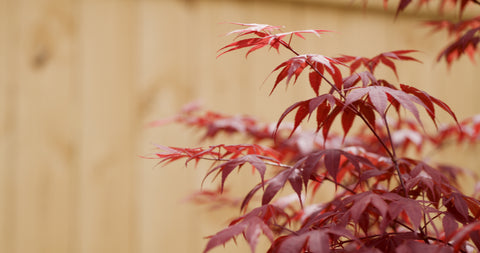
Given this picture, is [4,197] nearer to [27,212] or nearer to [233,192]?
[27,212]

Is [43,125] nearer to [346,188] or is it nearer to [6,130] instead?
[6,130]

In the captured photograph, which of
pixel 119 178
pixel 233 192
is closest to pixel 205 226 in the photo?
pixel 233 192

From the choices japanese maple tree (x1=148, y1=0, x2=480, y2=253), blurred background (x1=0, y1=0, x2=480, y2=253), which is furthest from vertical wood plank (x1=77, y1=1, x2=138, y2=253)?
japanese maple tree (x1=148, y1=0, x2=480, y2=253)

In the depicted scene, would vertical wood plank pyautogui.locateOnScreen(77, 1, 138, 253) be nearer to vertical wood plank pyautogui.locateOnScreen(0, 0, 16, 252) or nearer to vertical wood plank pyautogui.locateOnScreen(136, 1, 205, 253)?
vertical wood plank pyautogui.locateOnScreen(136, 1, 205, 253)

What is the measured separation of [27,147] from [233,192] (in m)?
0.71

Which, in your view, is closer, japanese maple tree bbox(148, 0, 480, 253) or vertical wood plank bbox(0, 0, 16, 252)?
japanese maple tree bbox(148, 0, 480, 253)

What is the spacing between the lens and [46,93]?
164cm

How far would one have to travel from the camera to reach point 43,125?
1637mm

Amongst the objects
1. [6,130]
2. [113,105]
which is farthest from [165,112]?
[6,130]

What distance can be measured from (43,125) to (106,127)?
0.65 feet

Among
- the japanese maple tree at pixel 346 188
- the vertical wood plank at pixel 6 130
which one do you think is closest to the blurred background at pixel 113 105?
the vertical wood plank at pixel 6 130

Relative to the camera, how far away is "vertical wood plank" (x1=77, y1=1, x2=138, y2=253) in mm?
1677

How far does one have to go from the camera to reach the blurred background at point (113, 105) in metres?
1.61

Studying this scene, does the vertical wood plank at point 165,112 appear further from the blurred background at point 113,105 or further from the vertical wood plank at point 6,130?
the vertical wood plank at point 6,130
